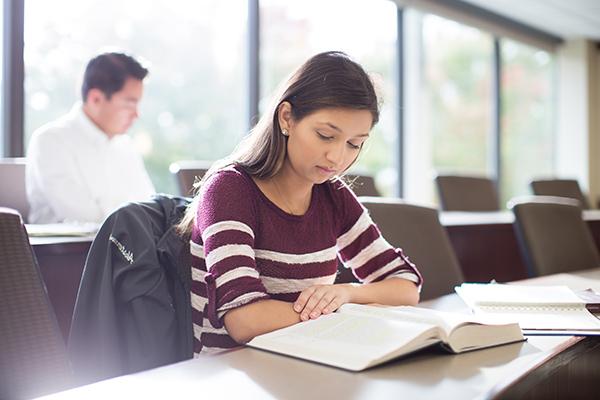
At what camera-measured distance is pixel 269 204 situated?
4.56 feet

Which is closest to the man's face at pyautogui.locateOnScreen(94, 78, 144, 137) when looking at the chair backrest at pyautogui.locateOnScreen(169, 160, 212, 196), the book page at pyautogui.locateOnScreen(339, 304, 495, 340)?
the chair backrest at pyautogui.locateOnScreen(169, 160, 212, 196)

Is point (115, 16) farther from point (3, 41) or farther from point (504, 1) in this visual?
point (504, 1)

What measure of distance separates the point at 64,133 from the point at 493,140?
516 centimetres

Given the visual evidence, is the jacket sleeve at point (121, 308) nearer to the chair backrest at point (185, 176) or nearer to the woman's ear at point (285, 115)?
the woman's ear at point (285, 115)

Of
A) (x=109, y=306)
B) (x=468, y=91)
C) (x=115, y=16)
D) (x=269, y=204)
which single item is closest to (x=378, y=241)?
(x=269, y=204)

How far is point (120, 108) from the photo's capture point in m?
2.94

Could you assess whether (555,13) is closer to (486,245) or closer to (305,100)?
(486,245)

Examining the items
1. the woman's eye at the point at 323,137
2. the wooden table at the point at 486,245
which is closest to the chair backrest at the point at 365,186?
the wooden table at the point at 486,245

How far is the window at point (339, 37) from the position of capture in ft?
16.2

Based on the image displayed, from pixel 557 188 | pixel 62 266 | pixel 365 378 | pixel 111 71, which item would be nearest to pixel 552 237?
pixel 62 266

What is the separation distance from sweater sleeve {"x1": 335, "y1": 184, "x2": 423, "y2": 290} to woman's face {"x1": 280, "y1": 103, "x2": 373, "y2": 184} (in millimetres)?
166

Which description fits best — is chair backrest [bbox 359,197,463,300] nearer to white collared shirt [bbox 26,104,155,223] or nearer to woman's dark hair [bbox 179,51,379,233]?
woman's dark hair [bbox 179,51,379,233]

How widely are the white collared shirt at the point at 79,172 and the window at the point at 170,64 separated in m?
0.69

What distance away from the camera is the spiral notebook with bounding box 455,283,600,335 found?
3.98 feet
